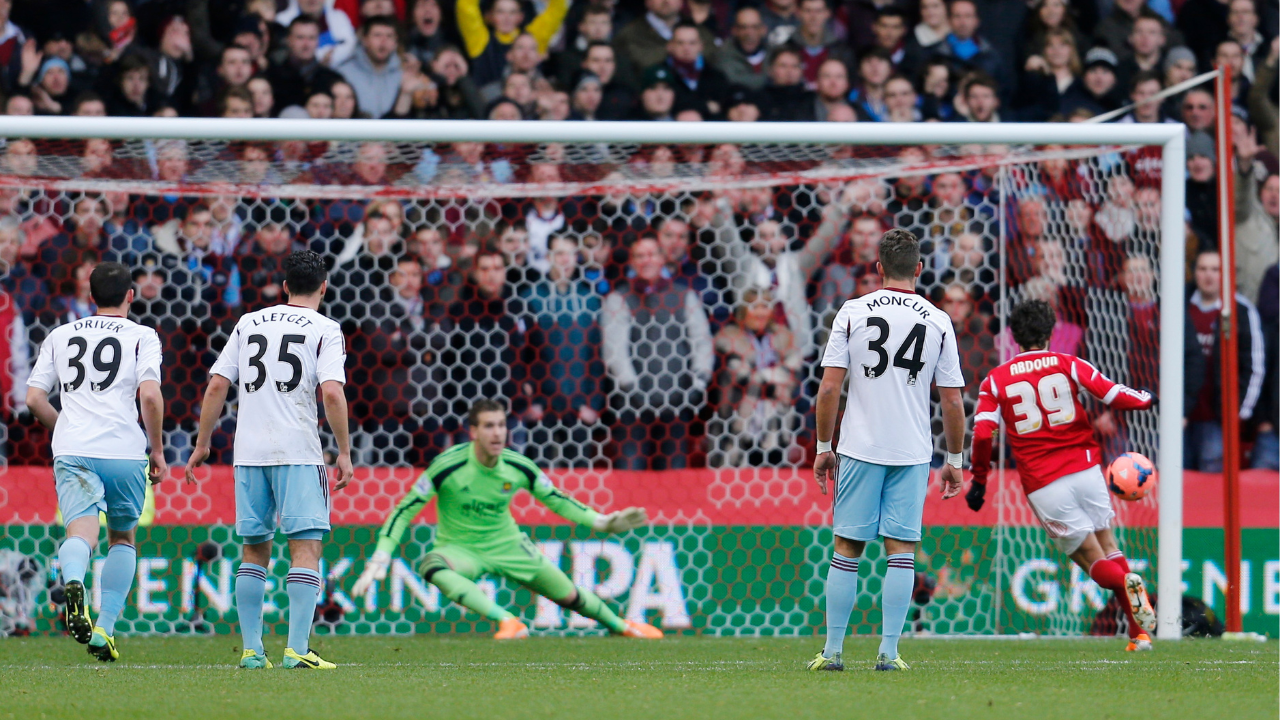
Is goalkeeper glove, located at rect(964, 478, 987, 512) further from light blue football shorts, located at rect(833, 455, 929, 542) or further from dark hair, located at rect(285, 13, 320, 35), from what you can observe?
dark hair, located at rect(285, 13, 320, 35)

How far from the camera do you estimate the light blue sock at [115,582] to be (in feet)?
20.9

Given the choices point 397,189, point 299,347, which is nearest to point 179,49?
point 397,189

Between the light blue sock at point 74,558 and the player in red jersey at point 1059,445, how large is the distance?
13.1 feet

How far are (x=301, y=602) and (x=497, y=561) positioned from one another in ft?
7.36

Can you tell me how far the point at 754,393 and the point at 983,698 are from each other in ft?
14.0

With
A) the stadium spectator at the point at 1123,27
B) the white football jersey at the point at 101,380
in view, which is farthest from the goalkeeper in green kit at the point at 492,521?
the stadium spectator at the point at 1123,27

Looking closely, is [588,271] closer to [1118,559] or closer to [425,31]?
[425,31]

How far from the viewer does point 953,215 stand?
367 inches

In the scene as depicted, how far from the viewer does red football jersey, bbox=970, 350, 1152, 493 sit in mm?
7352

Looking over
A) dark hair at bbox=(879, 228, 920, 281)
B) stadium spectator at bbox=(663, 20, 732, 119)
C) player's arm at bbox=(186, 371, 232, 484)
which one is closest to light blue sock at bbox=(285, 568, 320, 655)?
player's arm at bbox=(186, 371, 232, 484)

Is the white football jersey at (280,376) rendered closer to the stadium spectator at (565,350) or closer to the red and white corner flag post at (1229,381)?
the stadium spectator at (565,350)

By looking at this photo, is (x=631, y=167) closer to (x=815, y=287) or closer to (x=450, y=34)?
(x=815, y=287)

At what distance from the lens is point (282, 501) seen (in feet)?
19.2

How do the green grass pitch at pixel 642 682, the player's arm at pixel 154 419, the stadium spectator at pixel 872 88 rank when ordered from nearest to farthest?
the green grass pitch at pixel 642 682, the player's arm at pixel 154 419, the stadium spectator at pixel 872 88
